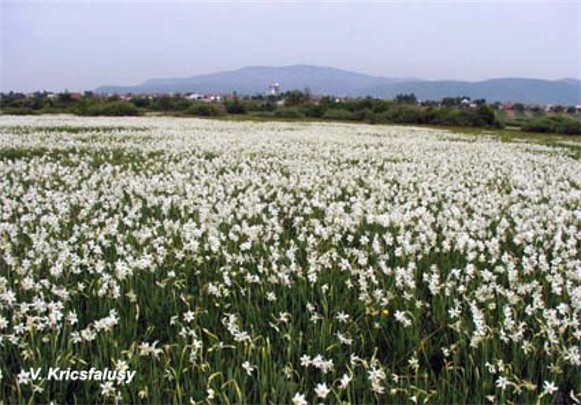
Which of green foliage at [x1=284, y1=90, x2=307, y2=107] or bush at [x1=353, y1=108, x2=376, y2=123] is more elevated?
green foliage at [x1=284, y1=90, x2=307, y2=107]

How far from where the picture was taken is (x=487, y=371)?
3.96 m

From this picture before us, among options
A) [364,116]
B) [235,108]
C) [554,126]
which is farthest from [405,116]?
[235,108]

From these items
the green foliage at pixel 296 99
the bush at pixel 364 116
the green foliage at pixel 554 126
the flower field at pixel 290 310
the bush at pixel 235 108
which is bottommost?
the flower field at pixel 290 310

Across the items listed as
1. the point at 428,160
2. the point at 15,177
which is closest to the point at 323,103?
the point at 428,160

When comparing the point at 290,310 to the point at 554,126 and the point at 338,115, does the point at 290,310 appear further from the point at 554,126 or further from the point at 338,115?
the point at 338,115

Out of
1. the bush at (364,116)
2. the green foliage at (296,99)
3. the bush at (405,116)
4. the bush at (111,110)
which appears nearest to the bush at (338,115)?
the bush at (364,116)

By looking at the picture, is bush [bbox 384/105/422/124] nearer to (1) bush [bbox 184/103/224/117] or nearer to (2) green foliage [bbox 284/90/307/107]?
(1) bush [bbox 184/103/224/117]

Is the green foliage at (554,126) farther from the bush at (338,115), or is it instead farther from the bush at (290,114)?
the bush at (290,114)

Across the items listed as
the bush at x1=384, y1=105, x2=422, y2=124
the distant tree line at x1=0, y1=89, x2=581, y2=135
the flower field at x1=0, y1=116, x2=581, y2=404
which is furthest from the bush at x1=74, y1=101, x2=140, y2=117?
the flower field at x1=0, y1=116, x2=581, y2=404

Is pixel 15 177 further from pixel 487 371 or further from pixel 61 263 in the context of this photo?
pixel 487 371

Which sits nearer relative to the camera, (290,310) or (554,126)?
(290,310)

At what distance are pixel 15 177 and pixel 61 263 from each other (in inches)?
292

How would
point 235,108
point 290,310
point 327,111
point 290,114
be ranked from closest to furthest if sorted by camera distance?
point 290,310 < point 290,114 < point 327,111 < point 235,108

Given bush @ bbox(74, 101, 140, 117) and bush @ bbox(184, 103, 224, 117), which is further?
bush @ bbox(184, 103, 224, 117)
